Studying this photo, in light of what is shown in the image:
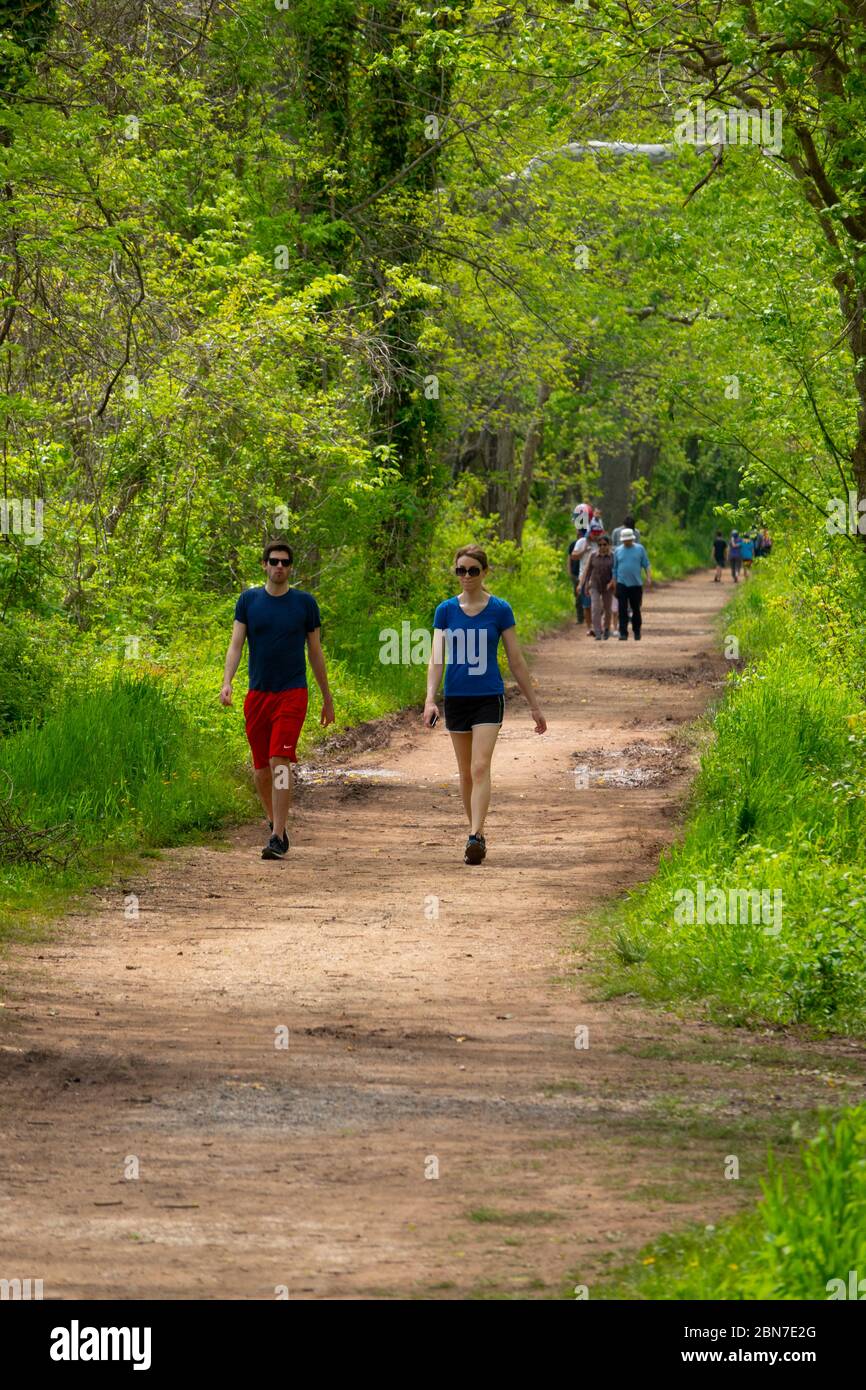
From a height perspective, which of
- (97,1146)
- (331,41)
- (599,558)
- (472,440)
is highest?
(331,41)

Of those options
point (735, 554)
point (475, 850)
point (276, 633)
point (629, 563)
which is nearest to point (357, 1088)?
point (475, 850)

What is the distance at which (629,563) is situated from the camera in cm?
2847

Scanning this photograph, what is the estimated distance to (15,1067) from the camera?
743cm

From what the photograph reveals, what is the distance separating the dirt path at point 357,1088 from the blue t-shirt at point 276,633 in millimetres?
1189

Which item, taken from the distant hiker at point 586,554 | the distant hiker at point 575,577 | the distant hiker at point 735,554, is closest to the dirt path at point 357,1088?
the distant hiker at point 586,554

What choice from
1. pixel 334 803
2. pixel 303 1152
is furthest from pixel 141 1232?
pixel 334 803

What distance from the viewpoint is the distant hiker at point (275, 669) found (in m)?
12.6

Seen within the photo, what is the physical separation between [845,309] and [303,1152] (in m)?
9.52

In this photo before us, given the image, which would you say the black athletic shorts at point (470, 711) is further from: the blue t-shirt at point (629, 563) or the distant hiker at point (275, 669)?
the blue t-shirt at point (629, 563)

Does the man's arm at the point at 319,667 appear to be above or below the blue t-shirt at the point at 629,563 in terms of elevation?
below

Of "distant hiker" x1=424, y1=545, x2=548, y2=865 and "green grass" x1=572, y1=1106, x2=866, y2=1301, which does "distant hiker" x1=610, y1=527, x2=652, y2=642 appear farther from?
"green grass" x1=572, y1=1106, x2=866, y2=1301

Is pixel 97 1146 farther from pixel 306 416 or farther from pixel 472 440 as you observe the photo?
pixel 472 440

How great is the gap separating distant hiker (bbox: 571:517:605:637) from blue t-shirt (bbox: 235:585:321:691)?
17295 millimetres

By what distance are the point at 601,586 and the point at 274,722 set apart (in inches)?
701
